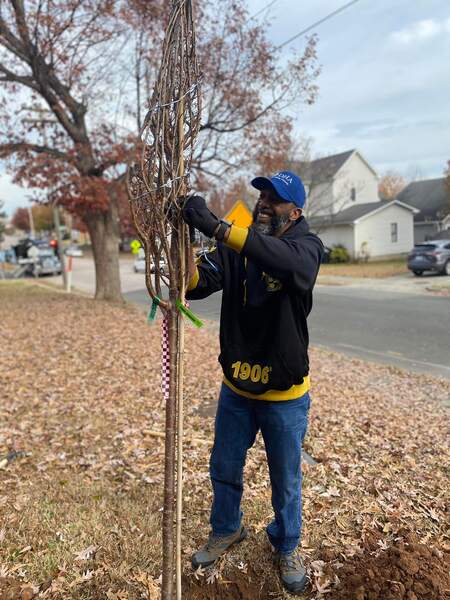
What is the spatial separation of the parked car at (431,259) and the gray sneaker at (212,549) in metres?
22.6

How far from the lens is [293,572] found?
265cm

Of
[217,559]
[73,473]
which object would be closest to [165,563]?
[217,559]

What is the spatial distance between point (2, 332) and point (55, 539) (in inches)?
299

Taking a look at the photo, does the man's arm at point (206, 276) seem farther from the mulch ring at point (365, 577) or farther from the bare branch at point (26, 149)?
the bare branch at point (26, 149)

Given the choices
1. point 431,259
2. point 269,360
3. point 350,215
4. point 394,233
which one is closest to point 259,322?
point 269,360

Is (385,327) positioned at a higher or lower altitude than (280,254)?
lower

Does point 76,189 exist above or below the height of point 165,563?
above

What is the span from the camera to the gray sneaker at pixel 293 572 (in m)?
2.62

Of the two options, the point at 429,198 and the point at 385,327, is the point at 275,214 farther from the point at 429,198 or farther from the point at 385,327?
the point at 429,198

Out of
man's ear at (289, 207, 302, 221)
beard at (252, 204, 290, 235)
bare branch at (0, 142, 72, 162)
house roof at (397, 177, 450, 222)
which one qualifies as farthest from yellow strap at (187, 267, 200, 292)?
house roof at (397, 177, 450, 222)

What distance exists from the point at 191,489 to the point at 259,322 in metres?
1.75

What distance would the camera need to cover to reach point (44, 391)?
6113mm

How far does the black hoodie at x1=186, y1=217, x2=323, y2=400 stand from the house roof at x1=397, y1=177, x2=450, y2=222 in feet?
141

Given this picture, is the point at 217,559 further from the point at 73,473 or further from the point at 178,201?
the point at 178,201
